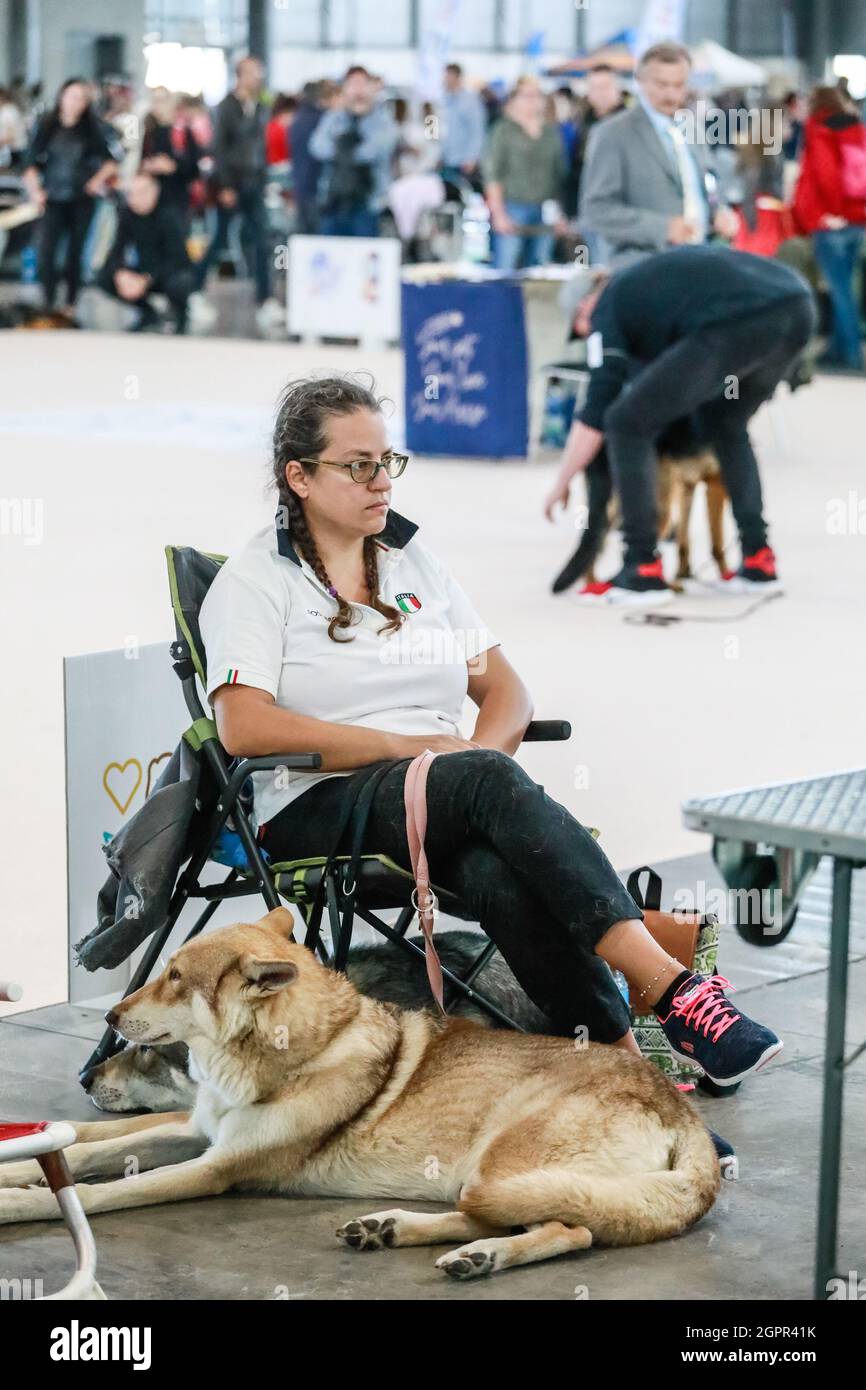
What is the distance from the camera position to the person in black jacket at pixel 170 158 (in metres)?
19.2

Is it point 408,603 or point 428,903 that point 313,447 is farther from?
point 428,903

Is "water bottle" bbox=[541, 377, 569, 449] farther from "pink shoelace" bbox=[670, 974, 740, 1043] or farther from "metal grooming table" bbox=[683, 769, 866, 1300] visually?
"metal grooming table" bbox=[683, 769, 866, 1300]

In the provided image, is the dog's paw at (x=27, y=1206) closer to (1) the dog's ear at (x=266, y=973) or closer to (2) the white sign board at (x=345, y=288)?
(1) the dog's ear at (x=266, y=973)

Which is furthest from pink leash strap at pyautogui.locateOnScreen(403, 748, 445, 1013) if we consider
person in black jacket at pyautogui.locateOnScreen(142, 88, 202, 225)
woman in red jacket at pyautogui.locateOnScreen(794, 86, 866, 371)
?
person in black jacket at pyautogui.locateOnScreen(142, 88, 202, 225)

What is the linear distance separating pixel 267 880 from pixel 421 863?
287 mm

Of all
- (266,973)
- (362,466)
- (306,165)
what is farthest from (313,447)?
(306,165)

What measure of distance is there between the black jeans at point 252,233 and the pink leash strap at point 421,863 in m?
16.8

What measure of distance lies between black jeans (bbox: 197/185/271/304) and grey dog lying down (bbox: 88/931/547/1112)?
1656 cm

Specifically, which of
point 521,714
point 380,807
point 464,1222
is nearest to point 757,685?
point 521,714

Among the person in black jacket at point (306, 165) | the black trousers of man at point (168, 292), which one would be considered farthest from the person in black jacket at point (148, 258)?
the person in black jacket at point (306, 165)

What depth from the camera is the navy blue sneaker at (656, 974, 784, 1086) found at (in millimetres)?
3500

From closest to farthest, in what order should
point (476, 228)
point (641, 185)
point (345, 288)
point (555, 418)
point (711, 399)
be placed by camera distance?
1. point (711, 399)
2. point (641, 185)
3. point (555, 418)
4. point (345, 288)
5. point (476, 228)

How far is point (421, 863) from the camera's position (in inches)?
144
